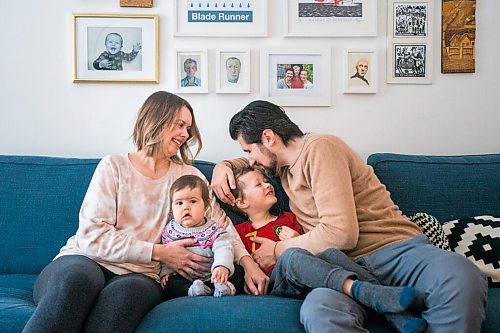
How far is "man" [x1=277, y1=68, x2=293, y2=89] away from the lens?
9.54 feet

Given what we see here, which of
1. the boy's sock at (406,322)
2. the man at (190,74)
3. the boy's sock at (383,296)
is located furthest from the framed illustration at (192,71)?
the boy's sock at (406,322)

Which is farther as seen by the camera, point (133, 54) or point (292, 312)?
point (133, 54)

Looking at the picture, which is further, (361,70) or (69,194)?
(361,70)

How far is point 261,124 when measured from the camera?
7.68ft

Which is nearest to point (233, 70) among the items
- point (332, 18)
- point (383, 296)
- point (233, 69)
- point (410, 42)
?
point (233, 69)

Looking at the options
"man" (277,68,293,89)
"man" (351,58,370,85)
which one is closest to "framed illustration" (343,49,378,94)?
"man" (351,58,370,85)

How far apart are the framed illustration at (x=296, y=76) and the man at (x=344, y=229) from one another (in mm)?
464

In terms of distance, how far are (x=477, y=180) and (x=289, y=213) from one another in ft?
2.55

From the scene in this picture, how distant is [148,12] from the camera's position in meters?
2.89

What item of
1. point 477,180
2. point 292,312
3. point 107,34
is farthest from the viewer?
point 107,34

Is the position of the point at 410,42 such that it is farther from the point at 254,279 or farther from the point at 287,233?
the point at 254,279

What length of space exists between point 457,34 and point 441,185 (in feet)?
2.59

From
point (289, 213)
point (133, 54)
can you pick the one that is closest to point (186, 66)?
point (133, 54)

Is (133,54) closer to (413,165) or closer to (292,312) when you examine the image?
(413,165)
